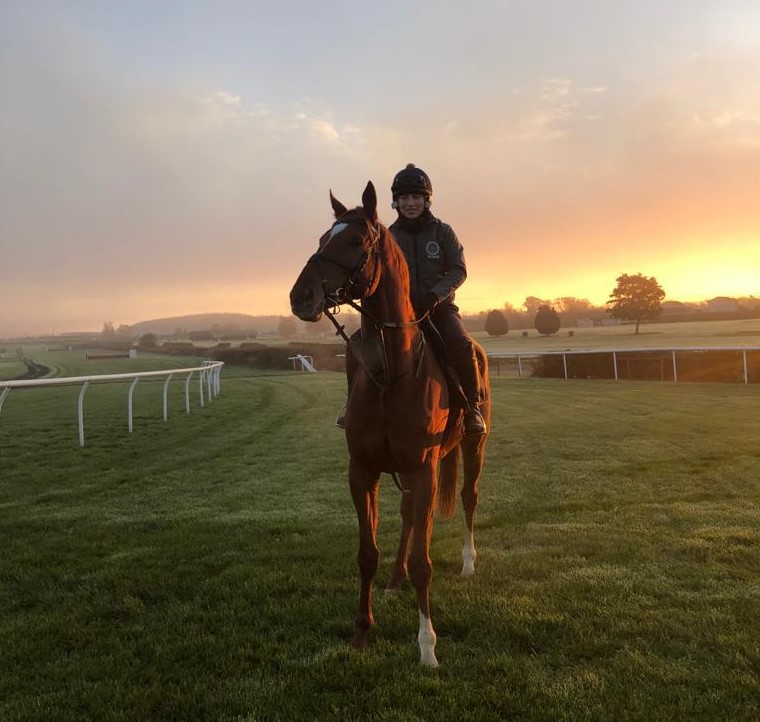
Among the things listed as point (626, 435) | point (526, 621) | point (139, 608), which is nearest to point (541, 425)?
point (626, 435)

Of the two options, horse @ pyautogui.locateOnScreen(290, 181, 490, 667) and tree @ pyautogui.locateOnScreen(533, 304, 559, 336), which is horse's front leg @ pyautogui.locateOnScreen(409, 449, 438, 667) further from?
tree @ pyautogui.locateOnScreen(533, 304, 559, 336)

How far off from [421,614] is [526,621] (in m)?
0.70

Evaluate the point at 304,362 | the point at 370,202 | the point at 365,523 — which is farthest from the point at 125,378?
the point at 304,362

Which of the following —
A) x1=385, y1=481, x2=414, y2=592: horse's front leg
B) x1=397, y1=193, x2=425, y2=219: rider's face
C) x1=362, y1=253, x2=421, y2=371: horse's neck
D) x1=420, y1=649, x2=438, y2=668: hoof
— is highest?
x1=397, y1=193, x2=425, y2=219: rider's face

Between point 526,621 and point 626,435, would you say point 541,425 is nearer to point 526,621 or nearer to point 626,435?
point 626,435

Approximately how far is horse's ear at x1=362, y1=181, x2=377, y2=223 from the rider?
1.00 m

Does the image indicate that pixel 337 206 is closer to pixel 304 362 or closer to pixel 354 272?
pixel 354 272

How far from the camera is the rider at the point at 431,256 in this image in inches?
155

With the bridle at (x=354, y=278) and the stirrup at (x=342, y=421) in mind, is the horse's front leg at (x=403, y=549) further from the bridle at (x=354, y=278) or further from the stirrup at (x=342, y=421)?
the bridle at (x=354, y=278)

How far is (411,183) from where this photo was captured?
390 centimetres

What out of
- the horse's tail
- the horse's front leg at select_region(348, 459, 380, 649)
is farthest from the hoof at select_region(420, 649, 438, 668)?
the horse's tail

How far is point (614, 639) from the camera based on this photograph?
3160 mm

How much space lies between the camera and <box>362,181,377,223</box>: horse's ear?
2955 mm

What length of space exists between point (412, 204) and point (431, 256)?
0.40m
